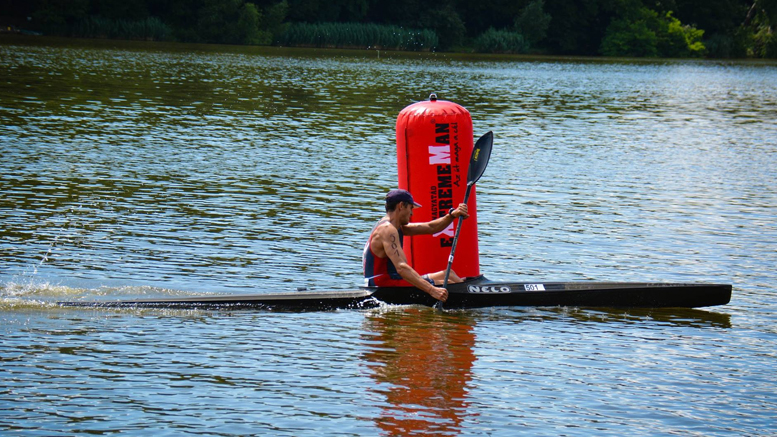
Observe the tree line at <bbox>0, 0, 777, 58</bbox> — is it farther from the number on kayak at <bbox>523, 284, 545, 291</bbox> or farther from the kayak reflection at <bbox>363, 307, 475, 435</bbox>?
the kayak reflection at <bbox>363, 307, 475, 435</bbox>

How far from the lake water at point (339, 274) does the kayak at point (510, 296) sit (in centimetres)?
14

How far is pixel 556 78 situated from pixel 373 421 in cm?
5136

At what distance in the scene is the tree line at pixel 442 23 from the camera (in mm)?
71750

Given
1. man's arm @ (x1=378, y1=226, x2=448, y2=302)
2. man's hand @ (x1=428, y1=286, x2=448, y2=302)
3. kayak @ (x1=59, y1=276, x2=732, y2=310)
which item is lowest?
kayak @ (x1=59, y1=276, x2=732, y2=310)

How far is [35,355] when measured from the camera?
8.29m

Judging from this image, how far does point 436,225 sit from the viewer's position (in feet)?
33.7

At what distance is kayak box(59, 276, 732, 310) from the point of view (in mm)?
10125

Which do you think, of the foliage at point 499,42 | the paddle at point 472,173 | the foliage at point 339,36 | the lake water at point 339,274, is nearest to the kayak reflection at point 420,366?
the lake water at point 339,274

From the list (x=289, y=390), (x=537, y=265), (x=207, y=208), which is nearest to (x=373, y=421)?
(x=289, y=390)

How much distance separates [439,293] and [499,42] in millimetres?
82104

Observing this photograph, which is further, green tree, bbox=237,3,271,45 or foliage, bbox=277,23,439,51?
foliage, bbox=277,23,439,51

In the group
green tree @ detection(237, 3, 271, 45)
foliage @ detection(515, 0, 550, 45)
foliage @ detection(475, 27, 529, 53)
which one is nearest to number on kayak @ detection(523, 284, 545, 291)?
green tree @ detection(237, 3, 271, 45)

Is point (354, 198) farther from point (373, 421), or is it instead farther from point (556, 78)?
point (556, 78)

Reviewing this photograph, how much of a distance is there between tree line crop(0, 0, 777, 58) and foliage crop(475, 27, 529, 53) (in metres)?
0.09
